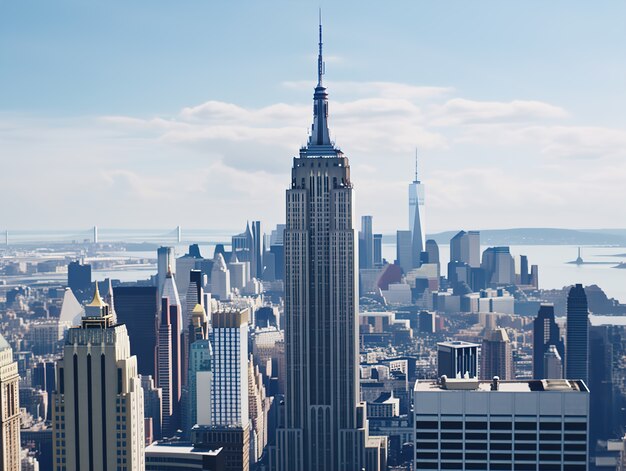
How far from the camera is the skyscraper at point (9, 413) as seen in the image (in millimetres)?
27359

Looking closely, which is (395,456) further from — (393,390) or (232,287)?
(232,287)

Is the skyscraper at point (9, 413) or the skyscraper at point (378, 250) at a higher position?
the skyscraper at point (378, 250)

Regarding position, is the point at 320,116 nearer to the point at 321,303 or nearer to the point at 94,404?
the point at 321,303

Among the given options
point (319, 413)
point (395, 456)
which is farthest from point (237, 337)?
point (395, 456)

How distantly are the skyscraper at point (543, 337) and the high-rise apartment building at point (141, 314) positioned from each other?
1929cm

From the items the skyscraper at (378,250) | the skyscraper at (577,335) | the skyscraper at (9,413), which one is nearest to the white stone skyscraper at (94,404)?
the skyscraper at (9,413)

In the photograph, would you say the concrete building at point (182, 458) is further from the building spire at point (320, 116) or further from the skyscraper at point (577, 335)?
the skyscraper at point (577, 335)

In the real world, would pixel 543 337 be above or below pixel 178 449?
above

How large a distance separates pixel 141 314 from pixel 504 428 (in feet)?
138

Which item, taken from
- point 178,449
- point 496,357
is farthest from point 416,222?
point 178,449

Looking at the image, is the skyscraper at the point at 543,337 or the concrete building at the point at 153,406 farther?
the skyscraper at the point at 543,337

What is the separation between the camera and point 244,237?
72625mm

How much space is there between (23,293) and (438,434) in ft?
128

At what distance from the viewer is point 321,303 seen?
1731 inches
